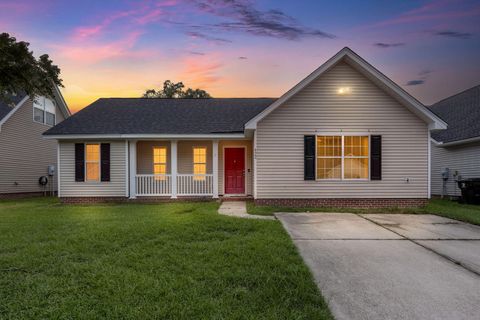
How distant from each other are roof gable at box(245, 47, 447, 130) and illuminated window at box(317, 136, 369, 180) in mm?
1860

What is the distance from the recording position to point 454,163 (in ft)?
50.9

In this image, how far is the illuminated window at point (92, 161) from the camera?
43.4 ft

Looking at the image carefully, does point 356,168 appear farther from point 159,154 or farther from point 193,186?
point 159,154

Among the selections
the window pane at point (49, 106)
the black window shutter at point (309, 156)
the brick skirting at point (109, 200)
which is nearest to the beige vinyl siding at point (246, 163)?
the brick skirting at point (109, 200)

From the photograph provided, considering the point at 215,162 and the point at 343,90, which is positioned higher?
the point at 343,90

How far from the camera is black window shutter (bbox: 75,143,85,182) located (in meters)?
13.0

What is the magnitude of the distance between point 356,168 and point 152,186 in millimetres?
8434

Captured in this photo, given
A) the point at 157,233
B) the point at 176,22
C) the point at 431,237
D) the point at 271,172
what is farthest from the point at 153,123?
the point at 431,237

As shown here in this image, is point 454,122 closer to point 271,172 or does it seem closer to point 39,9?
point 271,172

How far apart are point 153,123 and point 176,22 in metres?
4.51

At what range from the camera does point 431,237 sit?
22.2ft

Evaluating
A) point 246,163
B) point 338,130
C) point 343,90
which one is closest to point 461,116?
point 343,90

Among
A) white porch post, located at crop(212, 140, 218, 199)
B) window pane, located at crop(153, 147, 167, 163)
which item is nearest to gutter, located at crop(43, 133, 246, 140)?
white porch post, located at crop(212, 140, 218, 199)

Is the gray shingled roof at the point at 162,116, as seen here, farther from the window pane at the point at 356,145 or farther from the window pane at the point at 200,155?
the window pane at the point at 356,145
